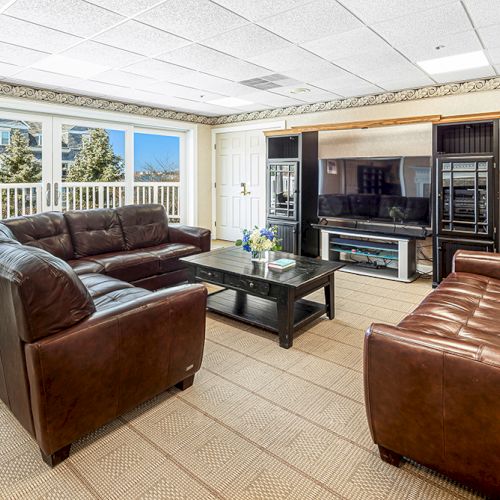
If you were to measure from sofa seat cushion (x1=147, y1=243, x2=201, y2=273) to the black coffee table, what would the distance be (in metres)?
0.61

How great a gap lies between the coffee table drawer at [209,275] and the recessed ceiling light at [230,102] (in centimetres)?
326

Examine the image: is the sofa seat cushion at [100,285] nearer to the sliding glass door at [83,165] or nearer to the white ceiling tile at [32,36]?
the white ceiling tile at [32,36]

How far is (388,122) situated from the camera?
5258mm

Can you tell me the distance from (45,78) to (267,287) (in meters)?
3.82

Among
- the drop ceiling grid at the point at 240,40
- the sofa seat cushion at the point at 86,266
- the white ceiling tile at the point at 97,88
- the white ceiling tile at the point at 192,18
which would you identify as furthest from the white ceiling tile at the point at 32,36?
the sofa seat cushion at the point at 86,266

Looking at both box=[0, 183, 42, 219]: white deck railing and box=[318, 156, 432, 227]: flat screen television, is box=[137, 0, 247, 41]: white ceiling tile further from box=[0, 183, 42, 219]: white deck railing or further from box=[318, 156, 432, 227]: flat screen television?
box=[0, 183, 42, 219]: white deck railing

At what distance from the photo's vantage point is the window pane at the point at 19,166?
17.7 feet

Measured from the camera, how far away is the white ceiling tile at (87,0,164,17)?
2.65 metres

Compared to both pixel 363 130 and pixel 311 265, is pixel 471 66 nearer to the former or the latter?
pixel 363 130

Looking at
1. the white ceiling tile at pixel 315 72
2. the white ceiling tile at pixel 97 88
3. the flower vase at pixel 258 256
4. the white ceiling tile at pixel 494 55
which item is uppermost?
the white ceiling tile at pixel 97 88

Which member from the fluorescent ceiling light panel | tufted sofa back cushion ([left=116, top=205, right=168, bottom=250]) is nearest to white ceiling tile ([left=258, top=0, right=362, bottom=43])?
the fluorescent ceiling light panel

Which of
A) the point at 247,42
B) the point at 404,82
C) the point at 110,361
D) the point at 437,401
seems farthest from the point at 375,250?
the point at 110,361

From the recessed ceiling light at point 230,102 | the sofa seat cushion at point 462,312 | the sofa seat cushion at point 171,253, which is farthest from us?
the recessed ceiling light at point 230,102

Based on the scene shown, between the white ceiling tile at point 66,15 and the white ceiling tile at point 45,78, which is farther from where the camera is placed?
the white ceiling tile at point 45,78
